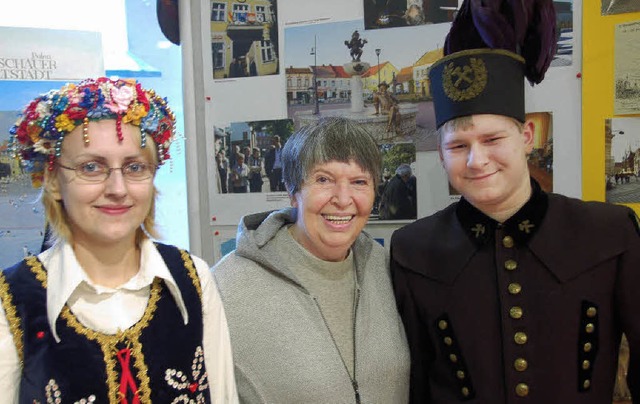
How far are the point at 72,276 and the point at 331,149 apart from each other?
0.69 meters

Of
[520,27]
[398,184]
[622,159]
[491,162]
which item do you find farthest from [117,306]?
[622,159]

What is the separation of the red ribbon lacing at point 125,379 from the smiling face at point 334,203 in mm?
561

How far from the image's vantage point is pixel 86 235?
1141mm

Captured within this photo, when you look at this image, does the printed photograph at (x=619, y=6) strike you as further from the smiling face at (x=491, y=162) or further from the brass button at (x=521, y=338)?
the brass button at (x=521, y=338)

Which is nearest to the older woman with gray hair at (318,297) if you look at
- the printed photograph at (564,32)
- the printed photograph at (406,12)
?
the printed photograph at (406,12)

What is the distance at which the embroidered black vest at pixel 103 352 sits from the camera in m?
1.03

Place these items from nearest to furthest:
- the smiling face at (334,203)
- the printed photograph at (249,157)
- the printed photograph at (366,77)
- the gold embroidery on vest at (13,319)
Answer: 1. the gold embroidery on vest at (13,319)
2. the smiling face at (334,203)
3. the printed photograph at (366,77)
4. the printed photograph at (249,157)

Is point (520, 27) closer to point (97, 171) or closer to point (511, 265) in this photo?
point (511, 265)

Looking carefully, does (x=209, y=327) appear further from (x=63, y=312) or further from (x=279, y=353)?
(x=63, y=312)

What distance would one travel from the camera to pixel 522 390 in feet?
4.09

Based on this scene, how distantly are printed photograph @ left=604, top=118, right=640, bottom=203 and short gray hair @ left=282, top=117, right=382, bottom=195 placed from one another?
78 centimetres

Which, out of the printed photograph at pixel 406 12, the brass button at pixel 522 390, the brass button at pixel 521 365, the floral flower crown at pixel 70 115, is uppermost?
the printed photograph at pixel 406 12

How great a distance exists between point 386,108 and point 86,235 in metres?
1.09

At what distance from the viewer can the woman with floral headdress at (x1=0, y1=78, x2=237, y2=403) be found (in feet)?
3.42
